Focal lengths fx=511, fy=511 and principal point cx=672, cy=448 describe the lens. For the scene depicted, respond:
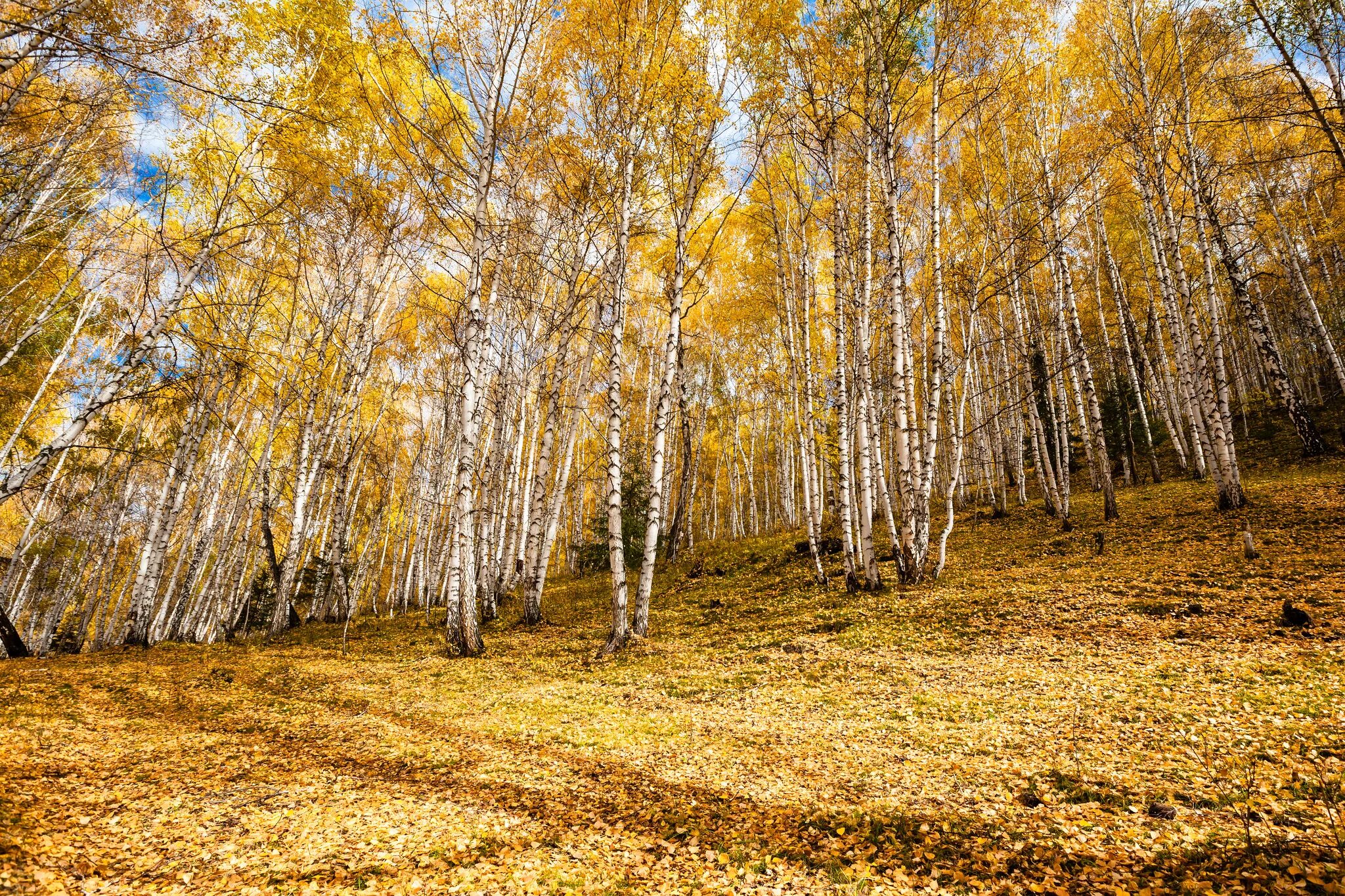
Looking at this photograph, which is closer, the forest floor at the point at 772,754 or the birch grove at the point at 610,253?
the forest floor at the point at 772,754

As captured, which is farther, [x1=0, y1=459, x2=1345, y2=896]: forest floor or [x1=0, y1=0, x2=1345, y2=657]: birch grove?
[x1=0, y1=0, x2=1345, y2=657]: birch grove

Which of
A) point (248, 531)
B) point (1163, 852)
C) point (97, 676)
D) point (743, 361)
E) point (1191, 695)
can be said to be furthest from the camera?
point (743, 361)

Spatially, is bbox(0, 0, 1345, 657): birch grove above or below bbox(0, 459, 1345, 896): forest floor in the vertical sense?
above

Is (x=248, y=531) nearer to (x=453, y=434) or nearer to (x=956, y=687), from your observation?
(x=453, y=434)

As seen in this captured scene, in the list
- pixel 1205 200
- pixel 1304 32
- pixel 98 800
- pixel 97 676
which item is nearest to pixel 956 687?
pixel 98 800

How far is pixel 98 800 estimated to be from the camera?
3361 millimetres

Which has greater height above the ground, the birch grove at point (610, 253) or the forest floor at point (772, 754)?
the birch grove at point (610, 253)

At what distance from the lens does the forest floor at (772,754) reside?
286 centimetres

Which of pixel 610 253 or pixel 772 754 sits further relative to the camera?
pixel 610 253

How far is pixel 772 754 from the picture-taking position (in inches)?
182

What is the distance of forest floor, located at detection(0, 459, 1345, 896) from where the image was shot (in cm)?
286

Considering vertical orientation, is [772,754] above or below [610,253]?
below

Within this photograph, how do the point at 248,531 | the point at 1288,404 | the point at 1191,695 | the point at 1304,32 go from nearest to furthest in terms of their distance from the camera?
1. the point at 1191,695
2. the point at 1304,32
3. the point at 1288,404
4. the point at 248,531

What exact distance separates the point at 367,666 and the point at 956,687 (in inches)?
341
